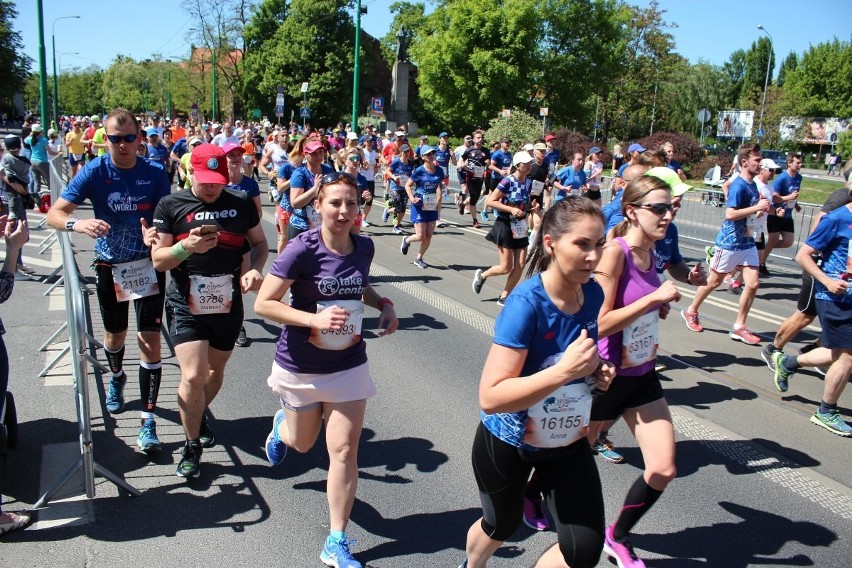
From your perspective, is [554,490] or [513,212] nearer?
[554,490]

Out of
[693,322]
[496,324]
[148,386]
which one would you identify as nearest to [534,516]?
[496,324]

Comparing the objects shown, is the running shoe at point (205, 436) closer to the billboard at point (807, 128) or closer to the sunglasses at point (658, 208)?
the sunglasses at point (658, 208)

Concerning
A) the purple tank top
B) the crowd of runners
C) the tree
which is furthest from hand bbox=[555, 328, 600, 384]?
the tree

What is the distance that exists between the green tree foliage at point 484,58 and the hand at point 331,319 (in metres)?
46.7

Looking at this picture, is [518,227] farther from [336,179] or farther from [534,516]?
[336,179]

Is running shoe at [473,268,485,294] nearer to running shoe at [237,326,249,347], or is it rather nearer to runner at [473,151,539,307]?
runner at [473,151,539,307]

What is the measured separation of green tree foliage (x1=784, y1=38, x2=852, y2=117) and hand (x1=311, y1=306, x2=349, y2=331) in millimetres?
76427

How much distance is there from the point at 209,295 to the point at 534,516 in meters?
2.24

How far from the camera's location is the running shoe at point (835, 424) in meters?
5.44

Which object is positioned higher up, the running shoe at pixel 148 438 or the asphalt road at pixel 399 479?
the running shoe at pixel 148 438

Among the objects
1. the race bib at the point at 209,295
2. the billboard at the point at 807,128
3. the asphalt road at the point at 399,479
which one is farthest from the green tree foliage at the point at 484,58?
the race bib at the point at 209,295

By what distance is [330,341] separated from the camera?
3.49 meters

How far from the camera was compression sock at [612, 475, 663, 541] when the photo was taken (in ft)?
11.3

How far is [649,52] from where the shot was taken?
58.1 m
